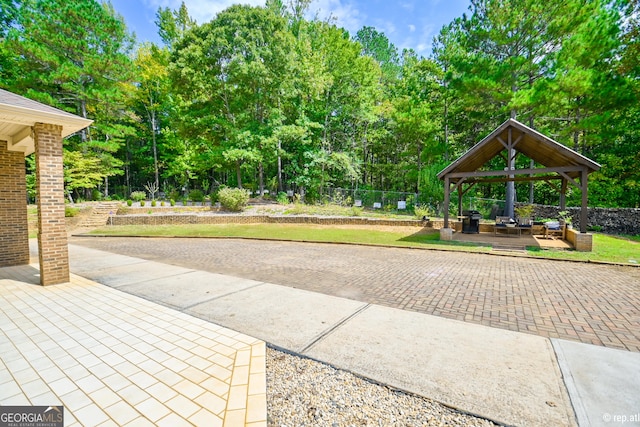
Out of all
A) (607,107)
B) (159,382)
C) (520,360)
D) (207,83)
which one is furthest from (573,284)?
(207,83)

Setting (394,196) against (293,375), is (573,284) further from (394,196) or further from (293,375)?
(394,196)

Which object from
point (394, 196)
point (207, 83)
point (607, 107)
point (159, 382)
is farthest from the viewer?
point (207, 83)

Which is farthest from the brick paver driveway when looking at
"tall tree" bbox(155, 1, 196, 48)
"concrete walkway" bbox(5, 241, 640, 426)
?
"tall tree" bbox(155, 1, 196, 48)

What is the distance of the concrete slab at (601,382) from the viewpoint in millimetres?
2152

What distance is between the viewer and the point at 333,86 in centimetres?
2392

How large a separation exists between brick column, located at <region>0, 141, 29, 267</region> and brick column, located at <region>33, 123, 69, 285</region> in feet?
8.37

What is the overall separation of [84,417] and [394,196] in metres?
19.9

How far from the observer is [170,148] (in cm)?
2892

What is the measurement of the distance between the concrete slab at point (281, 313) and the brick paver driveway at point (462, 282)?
0.59m

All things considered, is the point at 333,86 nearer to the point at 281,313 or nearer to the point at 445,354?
the point at 281,313

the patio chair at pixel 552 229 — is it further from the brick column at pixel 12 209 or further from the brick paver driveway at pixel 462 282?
the brick column at pixel 12 209

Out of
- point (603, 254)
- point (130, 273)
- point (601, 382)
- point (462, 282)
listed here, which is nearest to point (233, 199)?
point (130, 273)

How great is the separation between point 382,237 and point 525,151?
7846 millimetres

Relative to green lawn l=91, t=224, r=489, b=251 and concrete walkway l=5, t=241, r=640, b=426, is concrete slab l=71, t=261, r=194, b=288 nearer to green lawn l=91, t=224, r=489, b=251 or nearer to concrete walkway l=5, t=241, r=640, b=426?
concrete walkway l=5, t=241, r=640, b=426
